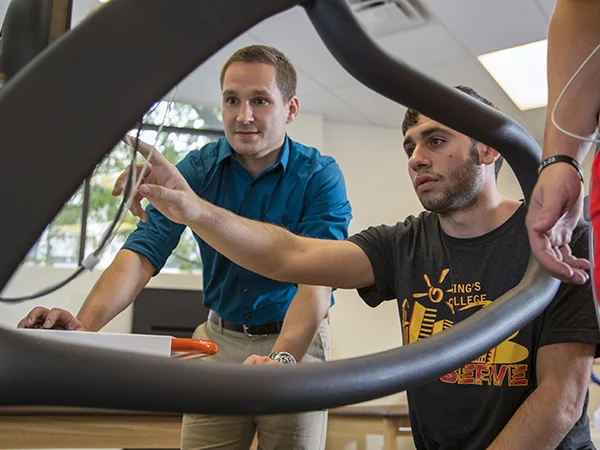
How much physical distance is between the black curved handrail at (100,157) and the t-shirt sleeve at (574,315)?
2.93 ft

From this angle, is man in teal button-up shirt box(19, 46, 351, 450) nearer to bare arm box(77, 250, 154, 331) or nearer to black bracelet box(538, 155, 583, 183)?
bare arm box(77, 250, 154, 331)

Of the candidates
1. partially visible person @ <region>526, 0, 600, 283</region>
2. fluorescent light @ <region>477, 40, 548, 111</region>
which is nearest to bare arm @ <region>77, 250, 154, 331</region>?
partially visible person @ <region>526, 0, 600, 283</region>

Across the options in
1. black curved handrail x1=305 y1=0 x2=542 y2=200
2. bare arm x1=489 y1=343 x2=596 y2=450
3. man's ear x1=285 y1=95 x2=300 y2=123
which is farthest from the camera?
man's ear x1=285 y1=95 x2=300 y2=123

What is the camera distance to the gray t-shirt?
123 cm

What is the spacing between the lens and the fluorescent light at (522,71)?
3.96m

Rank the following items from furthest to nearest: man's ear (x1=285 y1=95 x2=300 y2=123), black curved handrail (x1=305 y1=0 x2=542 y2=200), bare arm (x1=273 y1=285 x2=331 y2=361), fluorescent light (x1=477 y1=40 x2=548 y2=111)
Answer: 1. fluorescent light (x1=477 y1=40 x2=548 y2=111)
2. man's ear (x1=285 y1=95 x2=300 y2=123)
3. bare arm (x1=273 y1=285 x2=331 y2=361)
4. black curved handrail (x1=305 y1=0 x2=542 y2=200)

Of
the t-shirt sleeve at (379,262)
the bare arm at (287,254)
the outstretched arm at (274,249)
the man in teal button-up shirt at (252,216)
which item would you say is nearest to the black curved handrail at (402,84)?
the outstretched arm at (274,249)

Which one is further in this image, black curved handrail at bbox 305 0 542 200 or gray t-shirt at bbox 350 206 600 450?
gray t-shirt at bbox 350 206 600 450

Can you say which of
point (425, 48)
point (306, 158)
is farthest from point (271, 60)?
point (425, 48)

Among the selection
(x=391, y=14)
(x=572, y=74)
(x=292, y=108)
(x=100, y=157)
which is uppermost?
(x=391, y=14)

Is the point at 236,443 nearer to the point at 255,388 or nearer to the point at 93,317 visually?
the point at 93,317

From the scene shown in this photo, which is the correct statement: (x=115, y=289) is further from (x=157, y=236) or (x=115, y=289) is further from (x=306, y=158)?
(x=306, y=158)

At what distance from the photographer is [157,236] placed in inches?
68.2

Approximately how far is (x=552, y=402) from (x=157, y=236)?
1.03m
